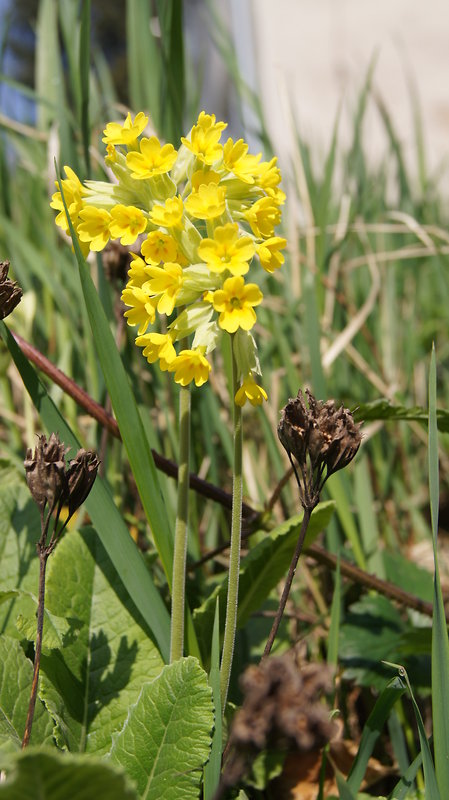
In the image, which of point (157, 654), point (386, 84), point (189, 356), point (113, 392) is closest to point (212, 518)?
point (157, 654)

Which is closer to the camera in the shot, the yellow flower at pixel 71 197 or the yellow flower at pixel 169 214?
the yellow flower at pixel 169 214

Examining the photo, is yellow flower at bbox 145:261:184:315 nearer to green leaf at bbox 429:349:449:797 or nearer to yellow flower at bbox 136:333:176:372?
yellow flower at bbox 136:333:176:372

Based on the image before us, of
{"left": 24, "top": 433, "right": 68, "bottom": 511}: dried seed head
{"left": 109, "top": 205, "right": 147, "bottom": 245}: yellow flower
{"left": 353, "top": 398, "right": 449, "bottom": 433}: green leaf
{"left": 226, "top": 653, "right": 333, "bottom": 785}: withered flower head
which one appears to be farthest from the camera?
{"left": 353, "top": 398, "right": 449, "bottom": 433}: green leaf

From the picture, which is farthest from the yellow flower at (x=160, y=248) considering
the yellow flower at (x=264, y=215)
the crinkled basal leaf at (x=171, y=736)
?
the crinkled basal leaf at (x=171, y=736)

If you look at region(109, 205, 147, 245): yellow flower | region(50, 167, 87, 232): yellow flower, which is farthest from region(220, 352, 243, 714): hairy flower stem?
region(50, 167, 87, 232): yellow flower

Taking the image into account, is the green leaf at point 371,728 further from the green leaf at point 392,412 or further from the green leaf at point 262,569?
the green leaf at point 392,412
